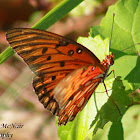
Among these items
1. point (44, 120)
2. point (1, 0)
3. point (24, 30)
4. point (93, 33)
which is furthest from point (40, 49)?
point (1, 0)

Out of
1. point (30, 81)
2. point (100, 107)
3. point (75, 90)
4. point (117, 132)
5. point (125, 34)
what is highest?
point (30, 81)

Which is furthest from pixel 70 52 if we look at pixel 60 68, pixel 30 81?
pixel 30 81

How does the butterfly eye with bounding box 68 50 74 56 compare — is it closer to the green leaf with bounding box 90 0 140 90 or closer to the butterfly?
the butterfly

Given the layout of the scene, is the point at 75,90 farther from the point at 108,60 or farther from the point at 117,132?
the point at 117,132

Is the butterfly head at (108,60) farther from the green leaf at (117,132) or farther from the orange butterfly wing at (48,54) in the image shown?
the green leaf at (117,132)

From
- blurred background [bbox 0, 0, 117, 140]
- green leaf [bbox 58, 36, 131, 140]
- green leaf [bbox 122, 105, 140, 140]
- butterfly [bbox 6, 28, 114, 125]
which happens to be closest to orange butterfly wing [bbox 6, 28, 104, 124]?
butterfly [bbox 6, 28, 114, 125]

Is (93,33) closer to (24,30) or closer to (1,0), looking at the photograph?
(24,30)
